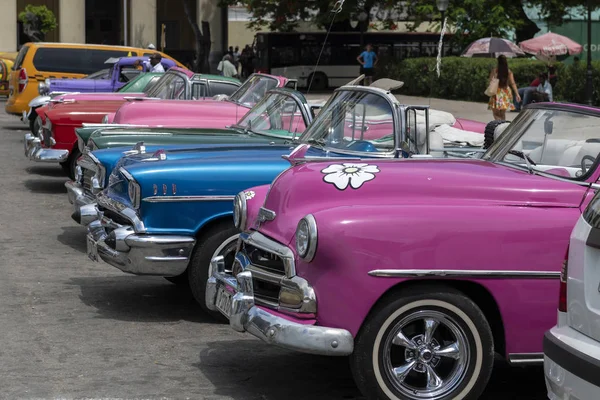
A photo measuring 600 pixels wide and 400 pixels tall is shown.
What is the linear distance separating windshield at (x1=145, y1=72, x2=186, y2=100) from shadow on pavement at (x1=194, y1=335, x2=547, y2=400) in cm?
806

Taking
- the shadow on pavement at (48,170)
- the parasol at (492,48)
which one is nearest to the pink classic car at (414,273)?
the shadow on pavement at (48,170)

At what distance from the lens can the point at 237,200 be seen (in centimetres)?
689

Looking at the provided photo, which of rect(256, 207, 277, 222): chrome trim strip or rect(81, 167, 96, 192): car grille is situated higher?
rect(256, 207, 277, 222): chrome trim strip

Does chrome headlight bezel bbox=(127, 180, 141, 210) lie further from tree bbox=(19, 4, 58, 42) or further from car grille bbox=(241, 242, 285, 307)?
tree bbox=(19, 4, 58, 42)

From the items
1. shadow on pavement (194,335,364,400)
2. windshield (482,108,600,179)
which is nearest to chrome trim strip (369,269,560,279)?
windshield (482,108,600,179)

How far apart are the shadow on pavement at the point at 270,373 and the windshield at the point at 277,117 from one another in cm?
286

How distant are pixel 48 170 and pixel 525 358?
1295cm

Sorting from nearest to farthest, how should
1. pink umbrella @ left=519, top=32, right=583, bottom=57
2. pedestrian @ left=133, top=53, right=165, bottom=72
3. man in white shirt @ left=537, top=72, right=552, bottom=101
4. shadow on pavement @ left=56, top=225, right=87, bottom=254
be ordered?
shadow on pavement @ left=56, top=225, right=87, bottom=254
pedestrian @ left=133, top=53, right=165, bottom=72
man in white shirt @ left=537, top=72, right=552, bottom=101
pink umbrella @ left=519, top=32, right=583, bottom=57

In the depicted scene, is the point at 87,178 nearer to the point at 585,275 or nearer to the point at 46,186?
the point at 46,186

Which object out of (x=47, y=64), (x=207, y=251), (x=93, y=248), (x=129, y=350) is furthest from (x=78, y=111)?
(x=47, y=64)

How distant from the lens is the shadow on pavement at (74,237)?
11.2 metres

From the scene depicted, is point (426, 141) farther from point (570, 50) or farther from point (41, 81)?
point (570, 50)

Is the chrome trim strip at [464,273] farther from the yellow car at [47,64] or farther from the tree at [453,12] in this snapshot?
the tree at [453,12]

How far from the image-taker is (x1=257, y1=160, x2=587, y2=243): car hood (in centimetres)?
586
